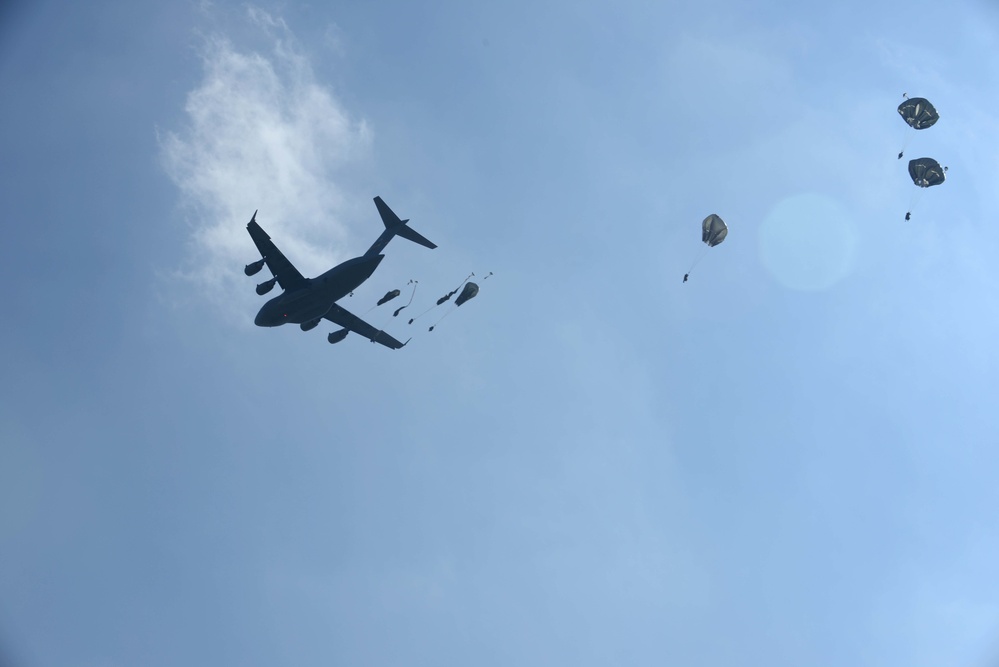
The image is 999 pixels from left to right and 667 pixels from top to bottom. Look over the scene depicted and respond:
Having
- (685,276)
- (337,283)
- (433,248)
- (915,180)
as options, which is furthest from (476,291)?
(915,180)

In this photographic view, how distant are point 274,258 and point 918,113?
46.1 metres

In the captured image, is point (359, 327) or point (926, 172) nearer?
point (926, 172)

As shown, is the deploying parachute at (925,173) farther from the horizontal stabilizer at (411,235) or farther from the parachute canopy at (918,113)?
the horizontal stabilizer at (411,235)

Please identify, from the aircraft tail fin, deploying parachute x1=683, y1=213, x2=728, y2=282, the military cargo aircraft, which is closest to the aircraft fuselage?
the military cargo aircraft

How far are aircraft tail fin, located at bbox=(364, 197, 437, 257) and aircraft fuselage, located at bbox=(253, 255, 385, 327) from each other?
3.71 metres

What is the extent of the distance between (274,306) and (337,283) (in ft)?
18.3

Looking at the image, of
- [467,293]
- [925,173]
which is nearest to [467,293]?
[467,293]

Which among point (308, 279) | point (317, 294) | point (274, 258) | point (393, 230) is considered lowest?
point (317, 294)

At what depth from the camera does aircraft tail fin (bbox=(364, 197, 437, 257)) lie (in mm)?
52594

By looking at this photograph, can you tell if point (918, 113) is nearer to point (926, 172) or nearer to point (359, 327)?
point (926, 172)

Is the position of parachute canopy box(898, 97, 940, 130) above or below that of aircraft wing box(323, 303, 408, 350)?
above

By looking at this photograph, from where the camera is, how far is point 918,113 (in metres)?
46.7

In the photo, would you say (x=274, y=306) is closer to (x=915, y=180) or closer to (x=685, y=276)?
(x=685, y=276)

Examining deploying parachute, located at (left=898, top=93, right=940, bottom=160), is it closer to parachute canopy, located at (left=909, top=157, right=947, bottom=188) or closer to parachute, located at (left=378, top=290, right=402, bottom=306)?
parachute canopy, located at (left=909, top=157, right=947, bottom=188)
